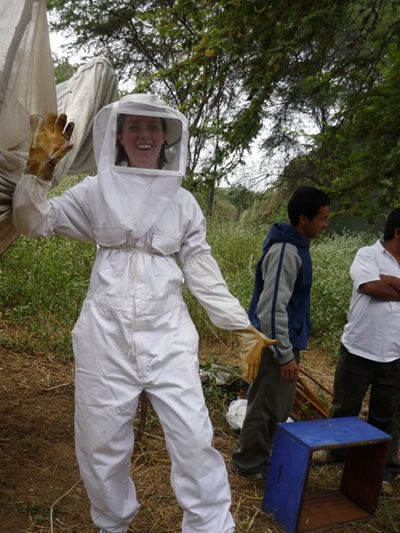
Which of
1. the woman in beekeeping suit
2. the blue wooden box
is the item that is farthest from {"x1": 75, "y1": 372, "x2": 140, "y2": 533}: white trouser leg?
the blue wooden box

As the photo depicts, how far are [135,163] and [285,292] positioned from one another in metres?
1.11

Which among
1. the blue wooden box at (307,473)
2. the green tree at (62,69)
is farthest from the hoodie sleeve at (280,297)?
the green tree at (62,69)

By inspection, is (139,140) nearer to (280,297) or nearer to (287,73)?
(280,297)

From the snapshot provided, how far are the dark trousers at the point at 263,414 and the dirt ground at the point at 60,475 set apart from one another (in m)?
0.13

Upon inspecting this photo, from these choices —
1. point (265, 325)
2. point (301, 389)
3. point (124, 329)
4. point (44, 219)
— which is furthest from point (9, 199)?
point (301, 389)

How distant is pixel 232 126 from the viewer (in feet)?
12.3

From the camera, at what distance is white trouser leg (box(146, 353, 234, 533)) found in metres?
2.15

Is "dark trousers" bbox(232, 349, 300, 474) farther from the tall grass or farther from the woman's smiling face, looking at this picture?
the tall grass

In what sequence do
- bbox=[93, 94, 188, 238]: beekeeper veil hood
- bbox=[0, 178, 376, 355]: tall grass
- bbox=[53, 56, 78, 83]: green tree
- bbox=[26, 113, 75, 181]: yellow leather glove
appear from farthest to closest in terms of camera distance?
bbox=[53, 56, 78, 83]: green tree < bbox=[0, 178, 376, 355]: tall grass < bbox=[93, 94, 188, 238]: beekeeper veil hood < bbox=[26, 113, 75, 181]: yellow leather glove

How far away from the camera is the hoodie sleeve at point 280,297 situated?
301cm

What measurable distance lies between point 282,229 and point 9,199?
151 cm

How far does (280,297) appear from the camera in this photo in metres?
3.01

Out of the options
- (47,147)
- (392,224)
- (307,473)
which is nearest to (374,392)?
(307,473)

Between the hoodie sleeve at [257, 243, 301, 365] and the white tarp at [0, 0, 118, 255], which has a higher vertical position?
the white tarp at [0, 0, 118, 255]
